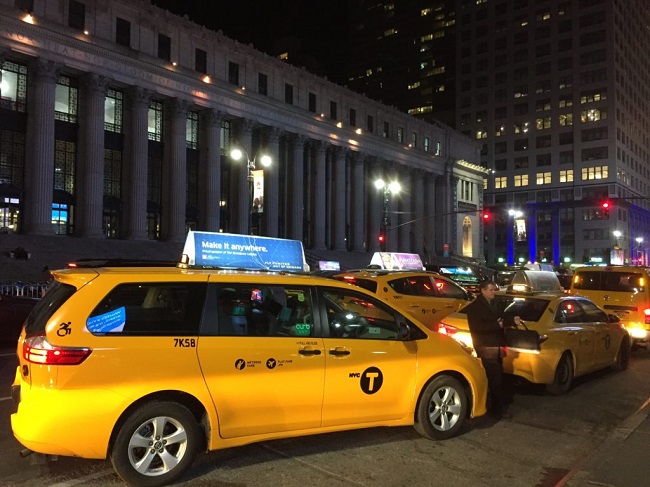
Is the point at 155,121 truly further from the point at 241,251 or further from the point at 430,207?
the point at 430,207

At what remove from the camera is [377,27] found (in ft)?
433

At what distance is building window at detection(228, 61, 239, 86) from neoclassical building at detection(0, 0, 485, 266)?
0.08 m

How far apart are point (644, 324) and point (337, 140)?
44737mm

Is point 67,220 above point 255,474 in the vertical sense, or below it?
above

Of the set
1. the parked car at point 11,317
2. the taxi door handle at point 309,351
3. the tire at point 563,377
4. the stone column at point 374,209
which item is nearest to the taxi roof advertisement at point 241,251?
the parked car at point 11,317

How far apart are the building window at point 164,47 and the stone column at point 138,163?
3661 millimetres

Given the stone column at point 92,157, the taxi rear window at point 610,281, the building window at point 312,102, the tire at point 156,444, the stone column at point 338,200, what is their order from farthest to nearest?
the stone column at point 338,200 < the building window at point 312,102 < the stone column at point 92,157 < the taxi rear window at point 610,281 < the tire at point 156,444

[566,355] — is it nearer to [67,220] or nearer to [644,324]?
[644,324]

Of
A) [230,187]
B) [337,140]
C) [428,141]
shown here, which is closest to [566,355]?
[230,187]

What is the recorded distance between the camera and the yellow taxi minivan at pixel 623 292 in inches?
483

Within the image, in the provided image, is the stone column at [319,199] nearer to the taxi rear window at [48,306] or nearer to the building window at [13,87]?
the building window at [13,87]

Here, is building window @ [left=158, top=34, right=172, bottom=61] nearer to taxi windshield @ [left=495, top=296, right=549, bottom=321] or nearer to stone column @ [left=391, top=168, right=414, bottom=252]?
stone column @ [left=391, top=168, right=414, bottom=252]

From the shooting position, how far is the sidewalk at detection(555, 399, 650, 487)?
4.64m

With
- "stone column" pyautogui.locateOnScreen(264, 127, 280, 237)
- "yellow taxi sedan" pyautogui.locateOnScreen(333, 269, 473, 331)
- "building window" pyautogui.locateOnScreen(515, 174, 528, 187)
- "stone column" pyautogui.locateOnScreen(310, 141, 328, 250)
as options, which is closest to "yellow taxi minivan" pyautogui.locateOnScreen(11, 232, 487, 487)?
"yellow taxi sedan" pyautogui.locateOnScreen(333, 269, 473, 331)
